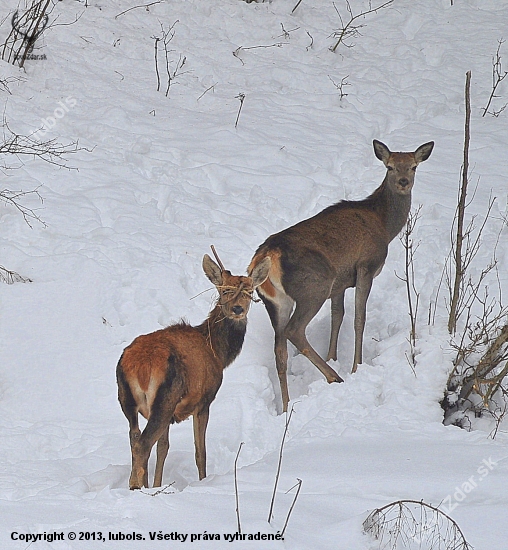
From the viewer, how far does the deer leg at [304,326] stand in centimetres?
768

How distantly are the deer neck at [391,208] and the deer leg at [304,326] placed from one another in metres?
1.23

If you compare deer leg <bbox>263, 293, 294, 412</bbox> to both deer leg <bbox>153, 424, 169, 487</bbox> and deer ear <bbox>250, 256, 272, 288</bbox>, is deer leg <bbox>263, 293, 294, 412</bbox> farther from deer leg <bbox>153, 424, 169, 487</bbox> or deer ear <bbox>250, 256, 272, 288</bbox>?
deer leg <bbox>153, 424, 169, 487</bbox>

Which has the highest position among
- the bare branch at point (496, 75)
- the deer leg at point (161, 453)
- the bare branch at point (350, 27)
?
the bare branch at point (350, 27)

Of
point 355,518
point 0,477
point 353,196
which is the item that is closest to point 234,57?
point 353,196

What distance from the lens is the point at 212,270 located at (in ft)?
20.1

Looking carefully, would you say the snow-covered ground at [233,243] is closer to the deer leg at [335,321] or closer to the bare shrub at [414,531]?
the bare shrub at [414,531]

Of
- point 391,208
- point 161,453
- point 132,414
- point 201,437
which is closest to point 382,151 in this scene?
point 391,208

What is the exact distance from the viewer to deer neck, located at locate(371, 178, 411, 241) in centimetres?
857

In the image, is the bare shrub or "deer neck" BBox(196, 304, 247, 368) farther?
"deer neck" BBox(196, 304, 247, 368)

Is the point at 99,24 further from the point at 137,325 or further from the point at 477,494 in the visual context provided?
the point at 477,494

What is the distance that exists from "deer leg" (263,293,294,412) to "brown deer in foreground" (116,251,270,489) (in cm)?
125

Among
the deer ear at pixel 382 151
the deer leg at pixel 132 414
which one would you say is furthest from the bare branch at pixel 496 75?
the deer leg at pixel 132 414

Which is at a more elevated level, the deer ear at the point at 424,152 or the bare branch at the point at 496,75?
the bare branch at the point at 496,75

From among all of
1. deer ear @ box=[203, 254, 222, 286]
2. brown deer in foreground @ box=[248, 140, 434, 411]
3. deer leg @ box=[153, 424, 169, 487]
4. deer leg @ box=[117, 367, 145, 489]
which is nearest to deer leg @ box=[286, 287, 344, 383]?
brown deer in foreground @ box=[248, 140, 434, 411]
